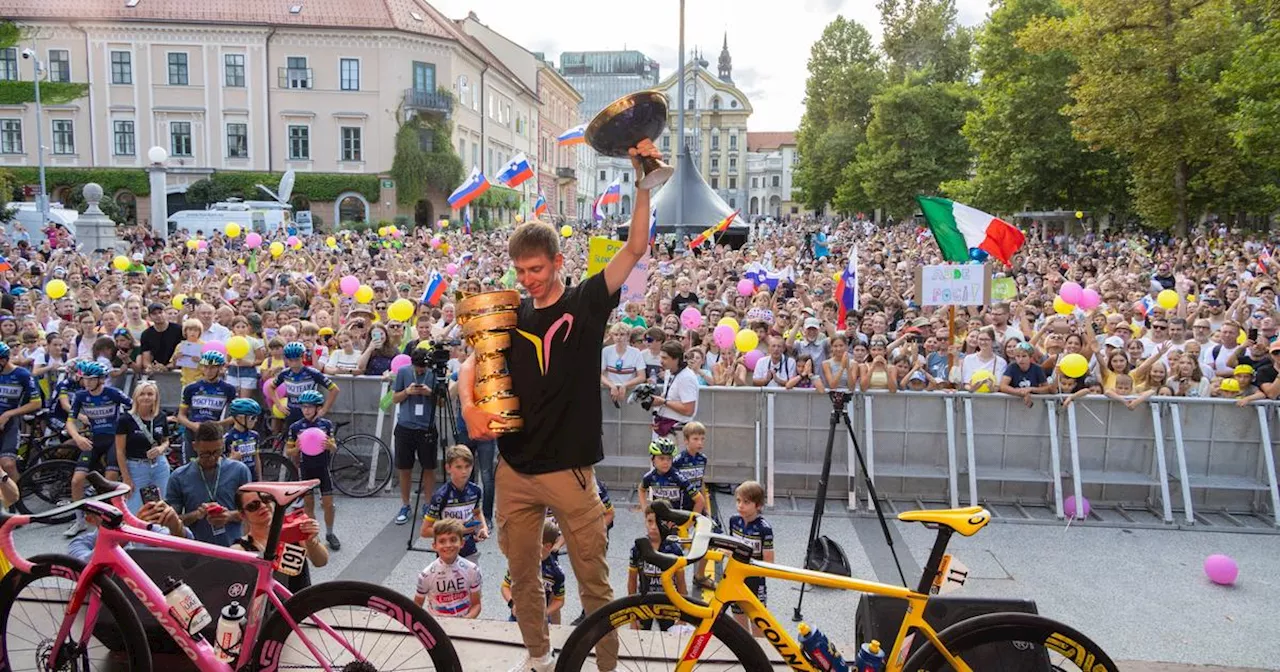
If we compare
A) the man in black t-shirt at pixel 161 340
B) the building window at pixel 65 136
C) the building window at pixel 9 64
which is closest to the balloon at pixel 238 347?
the man in black t-shirt at pixel 161 340

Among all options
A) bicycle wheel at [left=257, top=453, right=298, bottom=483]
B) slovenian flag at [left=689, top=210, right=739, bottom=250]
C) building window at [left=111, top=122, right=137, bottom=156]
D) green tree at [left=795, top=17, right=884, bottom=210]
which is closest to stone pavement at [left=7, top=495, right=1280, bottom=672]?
bicycle wheel at [left=257, top=453, right=298, bottom=483]

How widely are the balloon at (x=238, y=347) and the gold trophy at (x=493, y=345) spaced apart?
686 cm

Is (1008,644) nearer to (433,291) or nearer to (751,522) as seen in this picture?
(751,522)

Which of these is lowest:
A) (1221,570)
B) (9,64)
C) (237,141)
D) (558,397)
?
(1221,570)

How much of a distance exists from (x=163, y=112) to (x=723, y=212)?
3620 cm

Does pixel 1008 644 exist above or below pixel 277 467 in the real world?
above

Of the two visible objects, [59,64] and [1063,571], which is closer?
[1063,571]

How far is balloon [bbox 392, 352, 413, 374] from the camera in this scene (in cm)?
904

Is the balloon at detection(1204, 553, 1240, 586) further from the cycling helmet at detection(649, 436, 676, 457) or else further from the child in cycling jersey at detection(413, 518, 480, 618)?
the child in cycling jersey at detection(413, 518, 480, 618)

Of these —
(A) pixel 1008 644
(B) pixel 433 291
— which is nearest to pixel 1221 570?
(A) pixel 1008 644

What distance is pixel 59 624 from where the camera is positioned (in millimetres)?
3609

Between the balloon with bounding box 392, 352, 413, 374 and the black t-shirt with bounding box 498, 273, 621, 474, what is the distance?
574cm

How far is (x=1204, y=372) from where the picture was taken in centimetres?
982

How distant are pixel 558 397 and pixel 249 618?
136 centimetres
